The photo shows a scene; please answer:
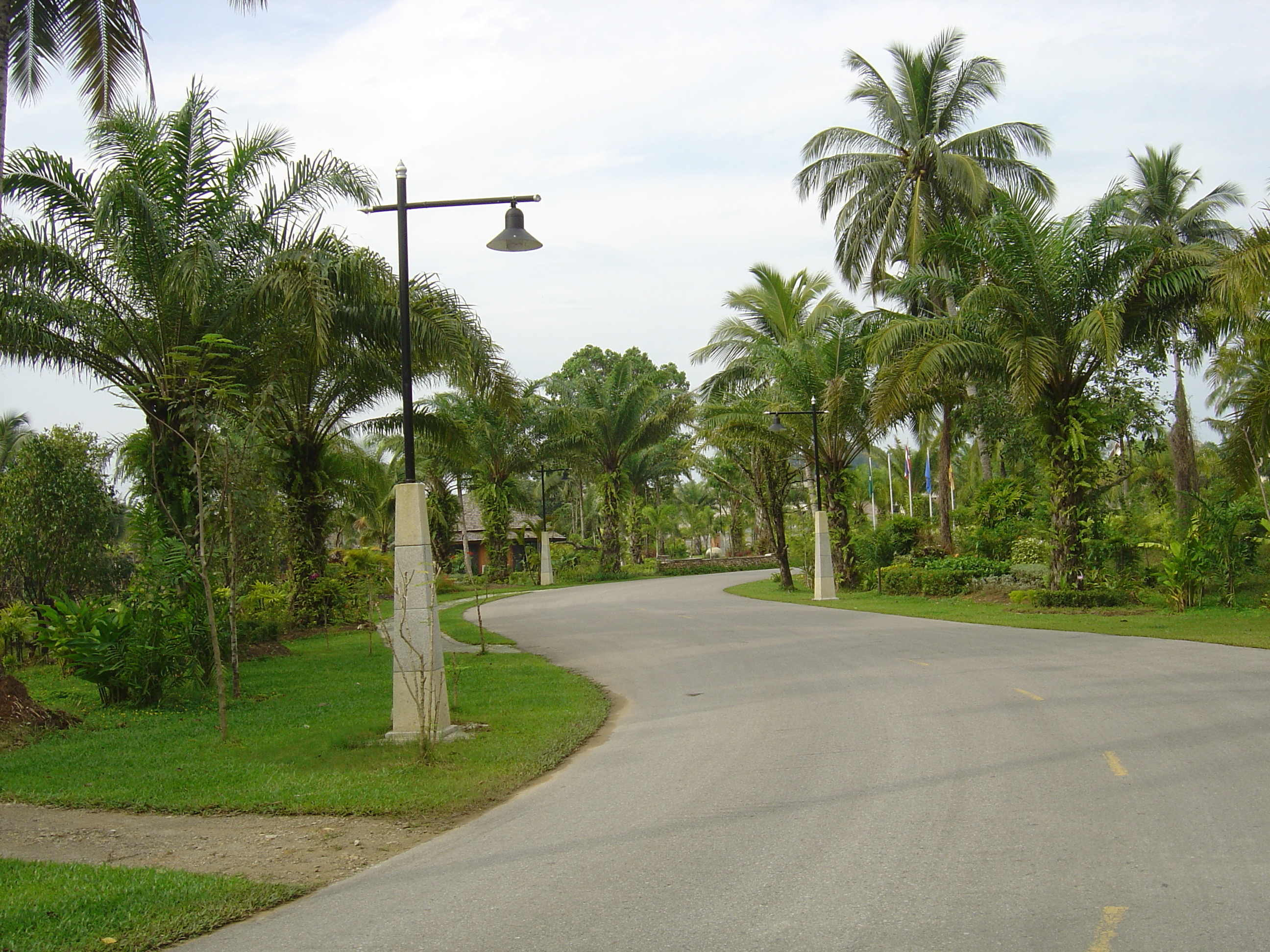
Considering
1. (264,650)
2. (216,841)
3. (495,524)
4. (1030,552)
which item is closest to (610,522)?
(495,524)

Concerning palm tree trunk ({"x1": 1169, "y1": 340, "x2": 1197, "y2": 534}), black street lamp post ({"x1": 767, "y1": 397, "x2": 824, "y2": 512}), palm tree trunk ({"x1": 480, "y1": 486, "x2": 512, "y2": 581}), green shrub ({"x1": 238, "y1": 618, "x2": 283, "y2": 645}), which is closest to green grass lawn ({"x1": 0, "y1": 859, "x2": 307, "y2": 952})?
green shrub ({"x1": 238, "y1": 618, "x2": 283, "y2": 645})

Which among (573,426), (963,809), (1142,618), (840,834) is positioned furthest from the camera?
(573,426)

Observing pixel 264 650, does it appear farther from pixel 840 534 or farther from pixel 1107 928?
pixel 840 534

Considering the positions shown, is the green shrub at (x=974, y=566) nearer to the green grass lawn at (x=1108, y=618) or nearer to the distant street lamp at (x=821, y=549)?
the green grass lawn at (x=1108, y=618)

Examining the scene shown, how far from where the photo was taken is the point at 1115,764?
7430 millimetres

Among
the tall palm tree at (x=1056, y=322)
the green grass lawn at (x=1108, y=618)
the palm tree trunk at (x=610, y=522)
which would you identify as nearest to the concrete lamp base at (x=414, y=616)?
the green grass lawn at (x=1108, y=618)

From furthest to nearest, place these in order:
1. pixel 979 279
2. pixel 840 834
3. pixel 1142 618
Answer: pixel 979 279, pixel 1142 618, pixel 840 834

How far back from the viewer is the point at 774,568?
55062mm

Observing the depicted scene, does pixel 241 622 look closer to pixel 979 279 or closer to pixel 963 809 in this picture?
pixel 963 809

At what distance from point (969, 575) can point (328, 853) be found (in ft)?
71.9

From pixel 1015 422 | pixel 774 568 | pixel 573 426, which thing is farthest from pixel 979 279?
pixel 774 568

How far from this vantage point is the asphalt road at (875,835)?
461 cm

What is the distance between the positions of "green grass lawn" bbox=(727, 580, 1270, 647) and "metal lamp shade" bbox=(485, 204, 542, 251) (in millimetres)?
11109

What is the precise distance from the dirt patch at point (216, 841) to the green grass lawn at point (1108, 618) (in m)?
12.5
